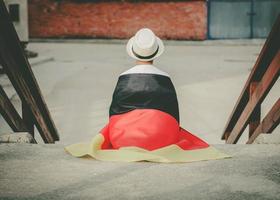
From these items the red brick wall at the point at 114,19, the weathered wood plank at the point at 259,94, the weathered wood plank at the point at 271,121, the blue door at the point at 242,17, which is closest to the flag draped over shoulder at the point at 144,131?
the weathered wood plank at the point at 271,121

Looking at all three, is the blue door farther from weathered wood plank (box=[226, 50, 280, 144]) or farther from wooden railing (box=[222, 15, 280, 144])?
weathered wood plank (box=[226, 50, 280, 144])

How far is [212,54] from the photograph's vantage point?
1806cm

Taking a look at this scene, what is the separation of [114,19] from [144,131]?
20.4m

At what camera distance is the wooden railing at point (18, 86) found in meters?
4.31

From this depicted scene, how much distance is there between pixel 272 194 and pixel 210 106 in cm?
591

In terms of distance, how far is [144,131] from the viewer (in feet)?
13.1

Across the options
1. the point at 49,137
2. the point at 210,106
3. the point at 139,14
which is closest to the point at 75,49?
the point at 139,14

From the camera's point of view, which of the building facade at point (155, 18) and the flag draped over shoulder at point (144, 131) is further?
the building facade at point (155, 18)

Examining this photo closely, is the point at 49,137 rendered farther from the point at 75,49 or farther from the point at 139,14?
the point at 139,14

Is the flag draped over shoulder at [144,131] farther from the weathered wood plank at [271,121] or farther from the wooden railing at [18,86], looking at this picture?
Result: the wooden railing at [18,86]

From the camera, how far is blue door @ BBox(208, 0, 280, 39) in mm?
22484

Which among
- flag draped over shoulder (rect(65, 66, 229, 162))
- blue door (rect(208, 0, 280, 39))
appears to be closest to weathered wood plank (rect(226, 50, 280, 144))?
flag draped over shoulder (rect(65, 66, 229, 162))

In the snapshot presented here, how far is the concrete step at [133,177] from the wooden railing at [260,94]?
1.96ft

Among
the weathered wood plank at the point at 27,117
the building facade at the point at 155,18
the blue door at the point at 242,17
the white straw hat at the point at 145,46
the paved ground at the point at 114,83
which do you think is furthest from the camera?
the building facade at the point at 155,18
